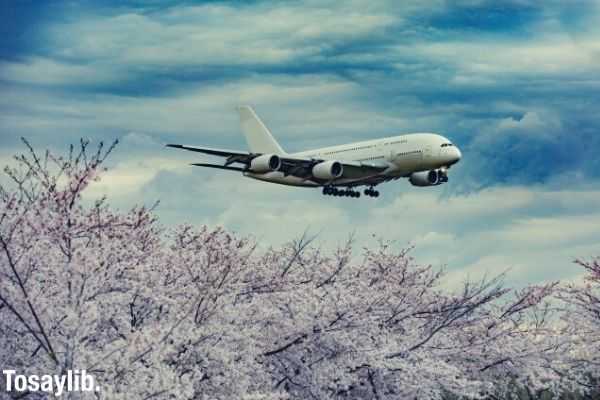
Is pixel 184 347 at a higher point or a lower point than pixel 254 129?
lower

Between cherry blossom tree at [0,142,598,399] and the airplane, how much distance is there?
88.9 feet

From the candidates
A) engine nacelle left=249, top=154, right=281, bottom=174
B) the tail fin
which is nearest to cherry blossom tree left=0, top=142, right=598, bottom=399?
engine nacelle left=249, top=154, right=281, bottom=174

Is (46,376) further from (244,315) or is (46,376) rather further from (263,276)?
(263,276)

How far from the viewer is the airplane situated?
6193 centimetres

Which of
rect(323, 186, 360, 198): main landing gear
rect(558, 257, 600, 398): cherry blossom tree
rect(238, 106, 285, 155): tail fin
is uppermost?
rect(238, 106, 285, 155): tail fin

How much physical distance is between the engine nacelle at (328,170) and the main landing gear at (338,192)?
3.55 meters

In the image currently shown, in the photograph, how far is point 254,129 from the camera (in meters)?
94.1

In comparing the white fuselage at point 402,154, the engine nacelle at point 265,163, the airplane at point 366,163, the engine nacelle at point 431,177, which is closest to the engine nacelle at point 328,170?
the airplane at point 366,163

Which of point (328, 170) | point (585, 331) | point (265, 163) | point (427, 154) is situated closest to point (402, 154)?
point (427, 154)

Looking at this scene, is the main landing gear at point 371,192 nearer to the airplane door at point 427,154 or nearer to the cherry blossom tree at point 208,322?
the airplane door at point 427,154

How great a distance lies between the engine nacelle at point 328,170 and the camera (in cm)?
6375

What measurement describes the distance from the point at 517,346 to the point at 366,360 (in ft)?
38.4

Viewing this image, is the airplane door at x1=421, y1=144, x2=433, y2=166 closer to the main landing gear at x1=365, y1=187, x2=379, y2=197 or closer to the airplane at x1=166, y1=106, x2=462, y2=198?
the airplane at x1=166, y1=106, x2=462, y2=198

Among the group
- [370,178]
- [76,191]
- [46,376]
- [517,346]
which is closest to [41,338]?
[46,376]
